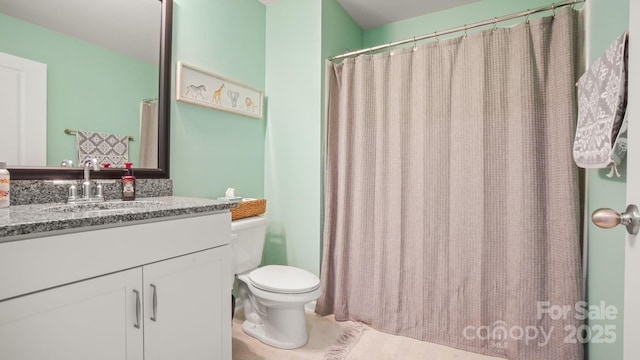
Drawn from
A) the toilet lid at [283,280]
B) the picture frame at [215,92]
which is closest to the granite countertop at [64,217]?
the toilet lid at [283,280]

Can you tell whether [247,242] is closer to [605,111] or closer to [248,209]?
[248,209]

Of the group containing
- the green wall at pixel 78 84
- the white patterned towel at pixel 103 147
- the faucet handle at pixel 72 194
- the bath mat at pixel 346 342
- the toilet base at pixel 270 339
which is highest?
the green wall at pixel 78 84

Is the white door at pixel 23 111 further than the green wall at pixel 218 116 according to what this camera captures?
No

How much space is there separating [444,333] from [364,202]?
3.00 feet

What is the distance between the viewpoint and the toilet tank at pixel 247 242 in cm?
174

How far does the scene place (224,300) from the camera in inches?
50.5

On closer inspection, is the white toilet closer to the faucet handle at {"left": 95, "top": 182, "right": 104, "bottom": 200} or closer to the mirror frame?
the mirror frame

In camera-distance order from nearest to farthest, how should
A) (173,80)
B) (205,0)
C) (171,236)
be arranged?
(171,236), (173,80), (205,0)

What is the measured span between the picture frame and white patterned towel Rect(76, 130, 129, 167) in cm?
41

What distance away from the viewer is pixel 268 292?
63.8 inches

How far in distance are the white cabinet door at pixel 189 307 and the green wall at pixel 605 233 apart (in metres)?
1.42

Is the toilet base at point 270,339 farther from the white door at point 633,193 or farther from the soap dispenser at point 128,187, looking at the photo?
the white door at point 633,193

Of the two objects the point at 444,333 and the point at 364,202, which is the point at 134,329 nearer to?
the point at 364,202

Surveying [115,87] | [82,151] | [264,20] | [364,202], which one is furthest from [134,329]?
[264,20]
